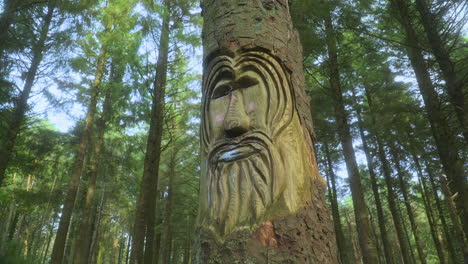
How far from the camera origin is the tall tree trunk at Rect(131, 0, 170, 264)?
6.36 meters

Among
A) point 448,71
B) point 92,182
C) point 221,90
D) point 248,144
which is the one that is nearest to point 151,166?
point 221,90

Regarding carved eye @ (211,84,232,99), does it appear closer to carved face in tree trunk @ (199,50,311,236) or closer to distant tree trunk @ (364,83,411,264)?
carved face in tree trunk @ (199,50,311,236)

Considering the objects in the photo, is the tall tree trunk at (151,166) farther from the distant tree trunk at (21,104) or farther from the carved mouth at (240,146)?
the carved mouth at (240,146)

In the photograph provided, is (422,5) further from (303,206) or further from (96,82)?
(96,82)

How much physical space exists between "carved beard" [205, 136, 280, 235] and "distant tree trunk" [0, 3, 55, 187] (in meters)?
9.60

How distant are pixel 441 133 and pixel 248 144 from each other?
6134 mm

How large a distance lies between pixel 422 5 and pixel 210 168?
7048mm

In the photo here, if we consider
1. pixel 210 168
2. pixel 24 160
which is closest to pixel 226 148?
pixel 210 168

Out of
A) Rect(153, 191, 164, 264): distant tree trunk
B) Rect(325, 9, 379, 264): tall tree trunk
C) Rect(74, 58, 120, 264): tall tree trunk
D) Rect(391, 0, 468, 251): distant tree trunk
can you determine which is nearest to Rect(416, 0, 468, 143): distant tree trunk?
Rect(391, 0, 468, 251): distant tree trunk

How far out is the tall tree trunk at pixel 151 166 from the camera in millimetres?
6359

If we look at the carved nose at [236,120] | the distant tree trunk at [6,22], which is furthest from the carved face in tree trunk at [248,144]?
the distant tree trunk at [6,22]

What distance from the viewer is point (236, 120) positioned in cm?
164

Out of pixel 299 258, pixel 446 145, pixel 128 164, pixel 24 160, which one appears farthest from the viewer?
pixel 128 164

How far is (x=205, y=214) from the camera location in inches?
61.8
